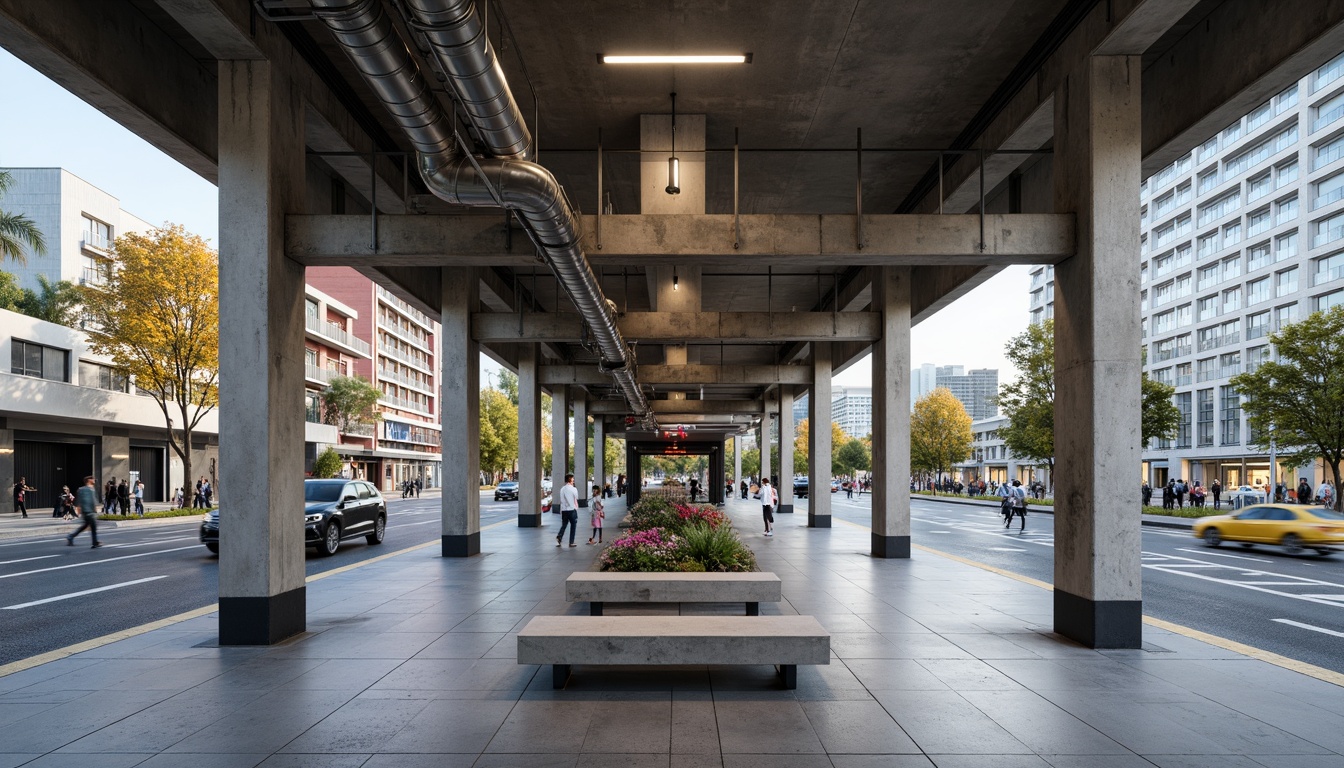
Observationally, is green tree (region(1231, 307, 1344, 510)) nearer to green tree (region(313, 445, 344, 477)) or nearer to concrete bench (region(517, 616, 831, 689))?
concrete bench (region(517, 616, 831, 689))

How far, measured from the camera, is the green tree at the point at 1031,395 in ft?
157

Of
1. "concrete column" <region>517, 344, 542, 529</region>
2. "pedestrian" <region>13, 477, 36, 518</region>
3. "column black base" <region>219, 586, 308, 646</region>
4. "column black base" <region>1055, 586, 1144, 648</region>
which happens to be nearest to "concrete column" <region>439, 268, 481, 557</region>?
"concrete column" <region>517, 344, 542, 529</region>

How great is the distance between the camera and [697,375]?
2597 cm

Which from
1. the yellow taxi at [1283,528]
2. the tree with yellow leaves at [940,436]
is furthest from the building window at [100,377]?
the tree with yellow leaves at [940,436]

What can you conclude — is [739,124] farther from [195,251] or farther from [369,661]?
[195,251]

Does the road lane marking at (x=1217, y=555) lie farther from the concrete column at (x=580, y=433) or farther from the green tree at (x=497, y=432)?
the green tree at (x=497, y=432)

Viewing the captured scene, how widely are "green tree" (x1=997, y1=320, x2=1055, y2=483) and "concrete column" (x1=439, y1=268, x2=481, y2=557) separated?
122 ft

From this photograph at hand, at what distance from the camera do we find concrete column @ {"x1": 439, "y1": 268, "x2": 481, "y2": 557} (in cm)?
1883

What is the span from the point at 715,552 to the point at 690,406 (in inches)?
1112

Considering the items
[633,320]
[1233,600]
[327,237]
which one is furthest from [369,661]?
[1233,600]

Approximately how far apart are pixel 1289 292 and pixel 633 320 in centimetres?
5917

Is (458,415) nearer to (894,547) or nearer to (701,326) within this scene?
(701,326)

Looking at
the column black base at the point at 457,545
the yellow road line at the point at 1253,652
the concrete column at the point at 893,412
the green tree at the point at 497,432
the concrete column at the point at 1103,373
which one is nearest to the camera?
the yellow road line at the point at 1253,652

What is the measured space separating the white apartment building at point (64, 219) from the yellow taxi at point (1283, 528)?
164ft
